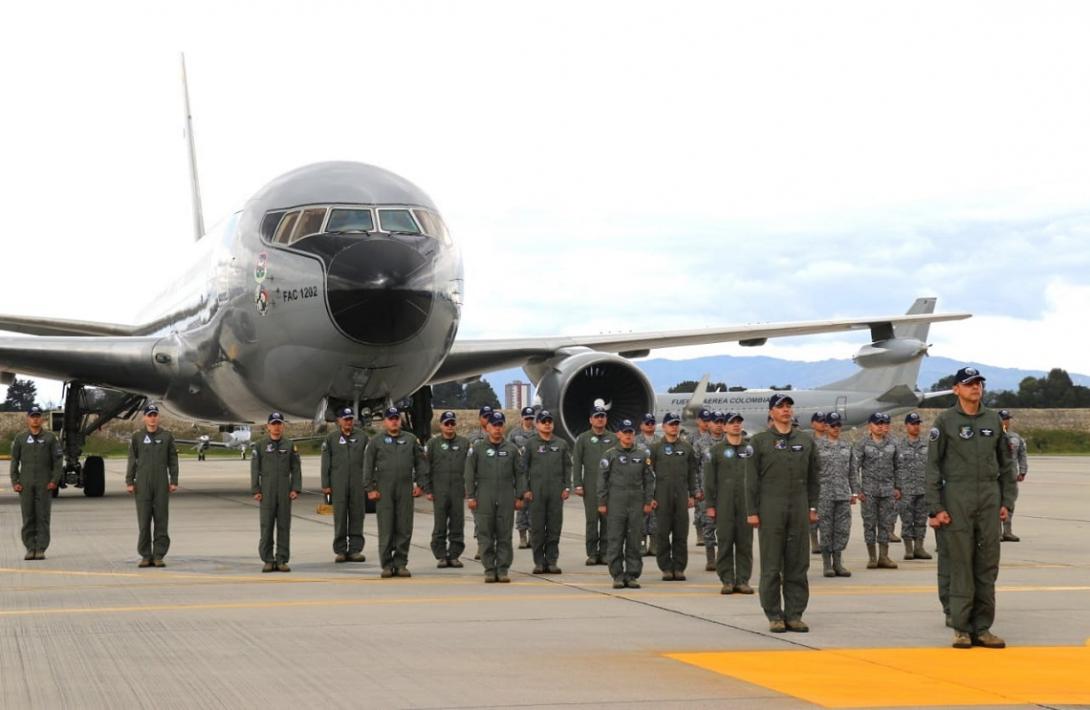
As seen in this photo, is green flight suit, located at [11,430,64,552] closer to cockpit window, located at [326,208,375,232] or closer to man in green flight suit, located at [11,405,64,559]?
man in green flight suit, located at [11,405,64,559]

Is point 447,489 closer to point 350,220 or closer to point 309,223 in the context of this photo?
point 350,220

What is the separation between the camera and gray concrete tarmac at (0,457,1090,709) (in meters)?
7.03

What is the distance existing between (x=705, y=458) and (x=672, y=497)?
1.12 metres

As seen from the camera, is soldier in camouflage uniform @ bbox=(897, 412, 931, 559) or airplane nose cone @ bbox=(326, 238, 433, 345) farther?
airplane nose cone @ bbox=(326, 238, 433, 345)

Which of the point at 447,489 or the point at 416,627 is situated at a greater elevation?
the point at 447,489

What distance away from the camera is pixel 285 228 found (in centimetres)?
1783

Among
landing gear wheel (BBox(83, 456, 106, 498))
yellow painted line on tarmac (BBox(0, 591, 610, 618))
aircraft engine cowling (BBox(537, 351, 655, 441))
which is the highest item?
aircraft engine cowling (BBox(537, 351, 655, 441))

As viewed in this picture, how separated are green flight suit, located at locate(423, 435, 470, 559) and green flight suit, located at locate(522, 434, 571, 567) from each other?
0.70 meters

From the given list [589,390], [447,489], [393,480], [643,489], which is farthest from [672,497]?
[589,390]

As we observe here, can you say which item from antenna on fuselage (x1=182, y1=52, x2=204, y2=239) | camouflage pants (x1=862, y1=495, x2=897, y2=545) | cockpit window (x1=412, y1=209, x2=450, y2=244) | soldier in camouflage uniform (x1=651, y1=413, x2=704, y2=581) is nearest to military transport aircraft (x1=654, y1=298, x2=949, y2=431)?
antenna on fuselage (x1=182, y1=52, x2=204, y2=239)

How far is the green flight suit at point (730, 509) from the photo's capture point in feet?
38.6

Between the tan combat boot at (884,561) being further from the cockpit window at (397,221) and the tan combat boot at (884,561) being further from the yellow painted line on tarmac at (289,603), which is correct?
the cockpit window at (397,221)

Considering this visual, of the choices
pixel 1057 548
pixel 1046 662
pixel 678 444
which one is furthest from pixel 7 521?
pixel 1046 662

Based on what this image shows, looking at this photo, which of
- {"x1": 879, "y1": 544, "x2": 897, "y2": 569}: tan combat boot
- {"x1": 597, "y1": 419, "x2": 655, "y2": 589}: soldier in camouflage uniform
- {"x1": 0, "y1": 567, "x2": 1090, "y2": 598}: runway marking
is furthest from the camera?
{"x1": 879, "y1": 544, "x2": 897, "y2": 569}: tan combat boot
